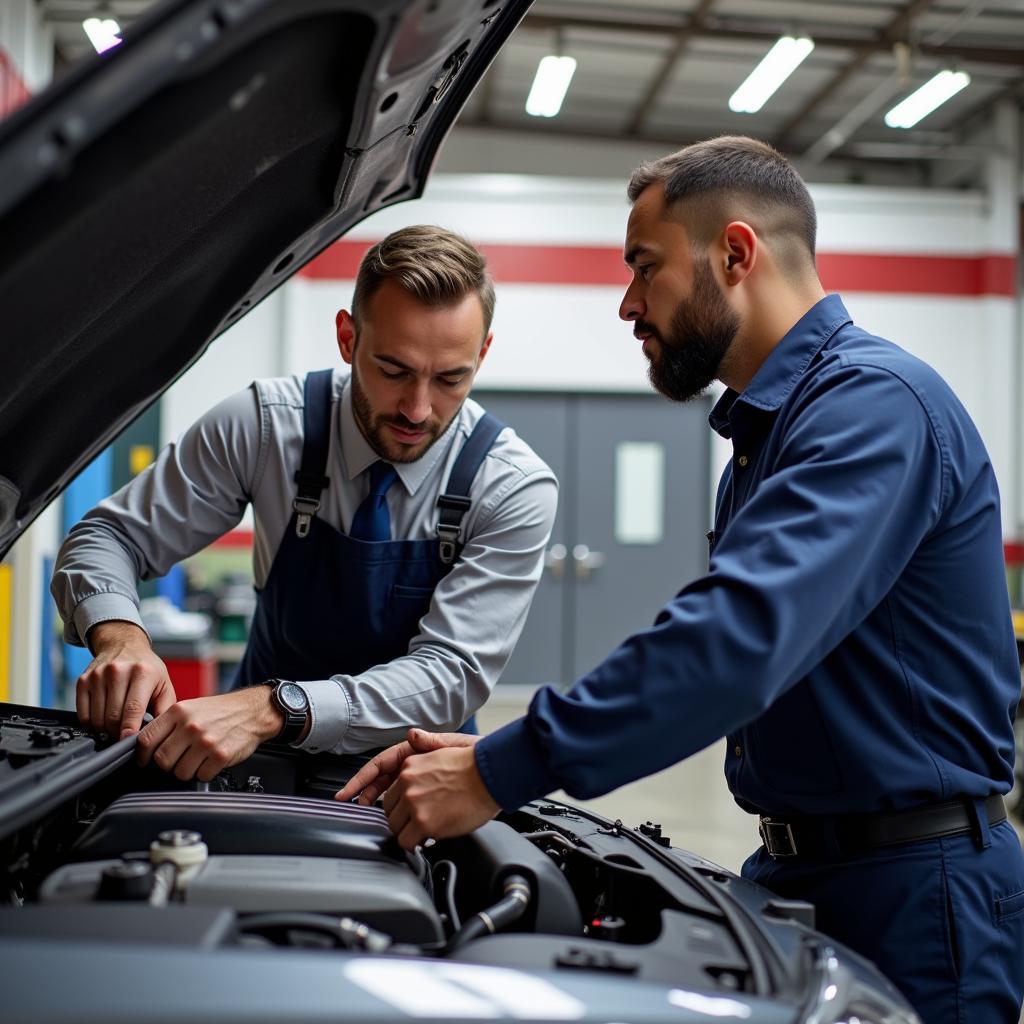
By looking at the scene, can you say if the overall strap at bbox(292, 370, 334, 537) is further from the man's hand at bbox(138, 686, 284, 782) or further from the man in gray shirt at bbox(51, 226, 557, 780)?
the man's hand at bbox(138, 686, 284, 782)

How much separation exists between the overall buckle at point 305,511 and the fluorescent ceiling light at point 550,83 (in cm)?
520

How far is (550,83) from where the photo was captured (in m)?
6.60

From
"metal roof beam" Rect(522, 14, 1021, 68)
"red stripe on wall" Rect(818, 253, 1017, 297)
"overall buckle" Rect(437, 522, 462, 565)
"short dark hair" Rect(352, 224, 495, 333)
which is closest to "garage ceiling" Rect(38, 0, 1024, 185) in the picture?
"metal roof beam" Rect(522, 14, 1021, 68)

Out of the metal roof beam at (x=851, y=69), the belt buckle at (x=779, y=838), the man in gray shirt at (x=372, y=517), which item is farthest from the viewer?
the metal roof beam at (x=851, y=69)

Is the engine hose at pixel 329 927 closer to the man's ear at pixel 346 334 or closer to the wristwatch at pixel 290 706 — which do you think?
the wristwatch at pixel 290 706

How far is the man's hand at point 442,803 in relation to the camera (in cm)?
113

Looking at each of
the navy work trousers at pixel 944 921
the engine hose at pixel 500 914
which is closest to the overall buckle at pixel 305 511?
the engine hose at pixel 500 914

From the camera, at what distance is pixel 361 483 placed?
189 cm

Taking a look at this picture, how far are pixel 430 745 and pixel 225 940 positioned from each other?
0.51 m

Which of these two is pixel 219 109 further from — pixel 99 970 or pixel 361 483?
pixel 361 483

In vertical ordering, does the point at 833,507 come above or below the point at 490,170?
below

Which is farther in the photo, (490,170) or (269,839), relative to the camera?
(490,170)

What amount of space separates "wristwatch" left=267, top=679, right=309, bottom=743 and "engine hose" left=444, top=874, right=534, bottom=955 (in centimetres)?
45

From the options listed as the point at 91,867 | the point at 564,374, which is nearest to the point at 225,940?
the point at 91,867
